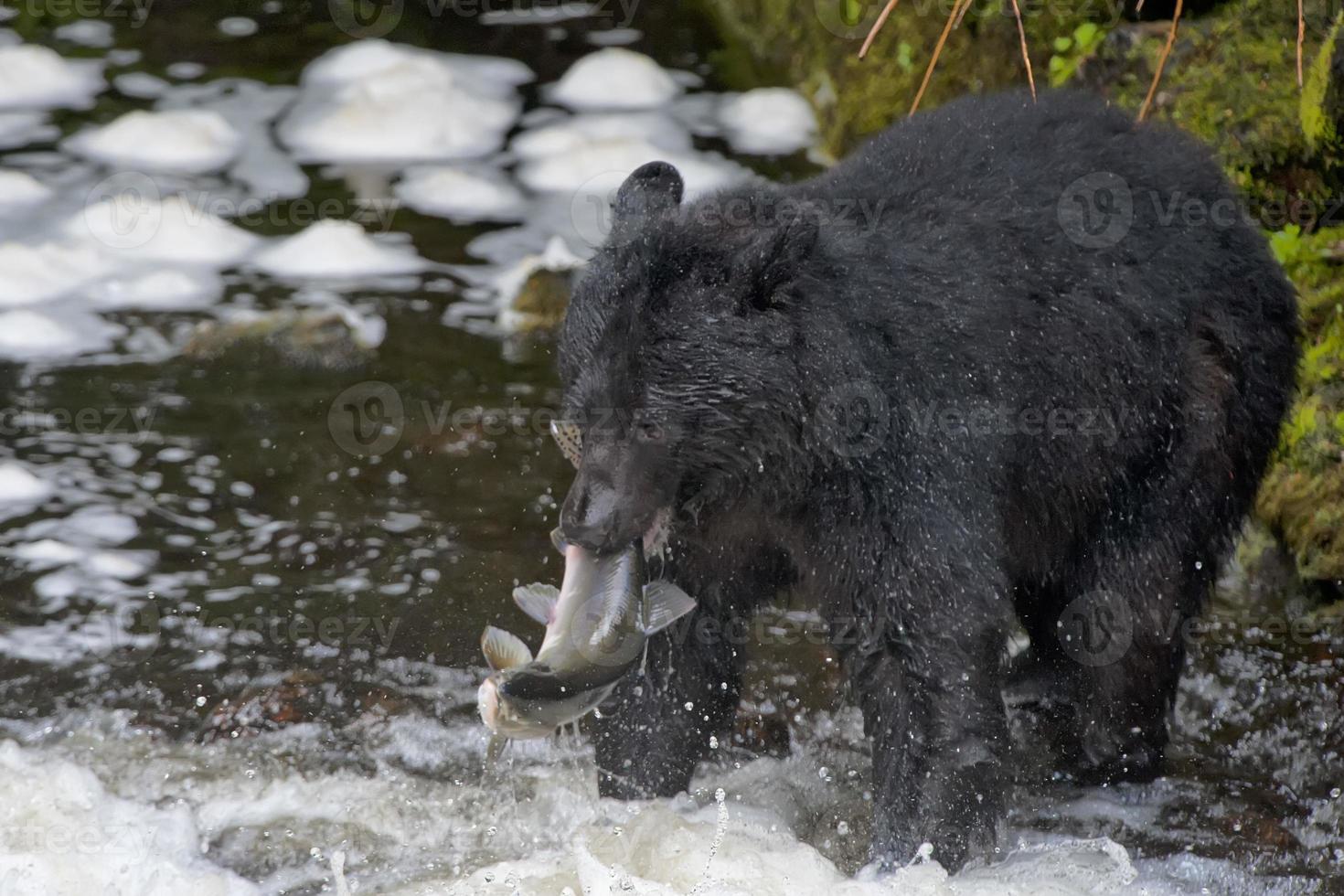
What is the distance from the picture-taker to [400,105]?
33.9ft

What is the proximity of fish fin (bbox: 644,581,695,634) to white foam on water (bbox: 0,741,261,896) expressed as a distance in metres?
1.52

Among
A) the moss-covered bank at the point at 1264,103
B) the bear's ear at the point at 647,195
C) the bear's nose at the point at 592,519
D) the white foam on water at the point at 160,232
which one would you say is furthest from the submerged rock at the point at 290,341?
the bear's nose at the point at 592,519

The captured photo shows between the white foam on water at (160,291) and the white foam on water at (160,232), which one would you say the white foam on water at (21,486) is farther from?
the white foam on water at (160,232)

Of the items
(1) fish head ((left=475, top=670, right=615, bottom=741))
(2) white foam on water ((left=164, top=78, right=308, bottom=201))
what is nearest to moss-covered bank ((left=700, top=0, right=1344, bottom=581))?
(1) fish head ((left=475, top=670, right=615, bottom=741))

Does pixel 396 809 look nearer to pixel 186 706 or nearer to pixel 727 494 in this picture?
pixel 186 706

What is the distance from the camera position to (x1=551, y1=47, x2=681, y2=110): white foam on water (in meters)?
10.4

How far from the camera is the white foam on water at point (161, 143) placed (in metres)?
9.64

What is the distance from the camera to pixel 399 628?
19.7ft

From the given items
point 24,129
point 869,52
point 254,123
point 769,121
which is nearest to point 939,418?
point 869,52

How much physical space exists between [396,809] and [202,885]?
632 mm

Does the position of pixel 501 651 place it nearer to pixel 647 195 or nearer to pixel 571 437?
pixel 571 437

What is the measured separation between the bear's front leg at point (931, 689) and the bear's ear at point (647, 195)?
3.66ft

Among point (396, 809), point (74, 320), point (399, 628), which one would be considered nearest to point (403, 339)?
point (74, 320)

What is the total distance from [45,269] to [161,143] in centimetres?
166
